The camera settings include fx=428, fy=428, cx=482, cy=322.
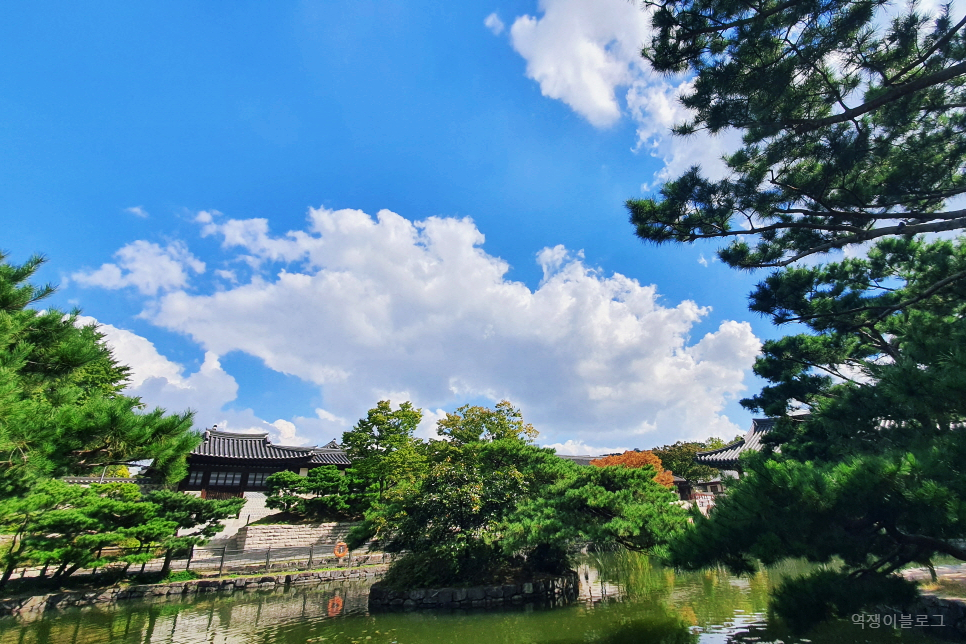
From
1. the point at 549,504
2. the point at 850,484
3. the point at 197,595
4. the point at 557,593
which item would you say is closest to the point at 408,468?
the point at 197,595

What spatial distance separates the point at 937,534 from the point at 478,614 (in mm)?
8875

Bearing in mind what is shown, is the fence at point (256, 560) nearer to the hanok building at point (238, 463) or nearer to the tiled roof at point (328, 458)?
the hanok building at point (238, 463)

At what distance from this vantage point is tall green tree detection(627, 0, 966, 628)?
3.46 m

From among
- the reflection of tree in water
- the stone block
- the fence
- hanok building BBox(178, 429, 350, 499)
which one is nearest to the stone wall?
the fence

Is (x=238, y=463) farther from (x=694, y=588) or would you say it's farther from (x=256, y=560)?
Result: (x=694, y=588)

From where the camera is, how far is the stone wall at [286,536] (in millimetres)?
19453

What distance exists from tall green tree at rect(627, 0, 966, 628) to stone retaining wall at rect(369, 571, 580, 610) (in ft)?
21.8

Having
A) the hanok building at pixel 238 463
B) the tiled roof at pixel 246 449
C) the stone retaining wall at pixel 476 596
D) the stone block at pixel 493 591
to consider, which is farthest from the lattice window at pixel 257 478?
the stone block at pixel 493 591

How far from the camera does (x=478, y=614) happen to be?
9.62 m

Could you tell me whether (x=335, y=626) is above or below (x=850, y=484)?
below

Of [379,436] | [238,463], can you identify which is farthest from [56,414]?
[238,463]

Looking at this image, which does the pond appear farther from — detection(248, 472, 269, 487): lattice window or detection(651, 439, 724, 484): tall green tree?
detection(651, 439, 724, 484): tall green tree

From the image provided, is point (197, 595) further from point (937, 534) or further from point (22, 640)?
point (937, 534)

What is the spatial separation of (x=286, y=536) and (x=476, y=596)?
13963 mm
